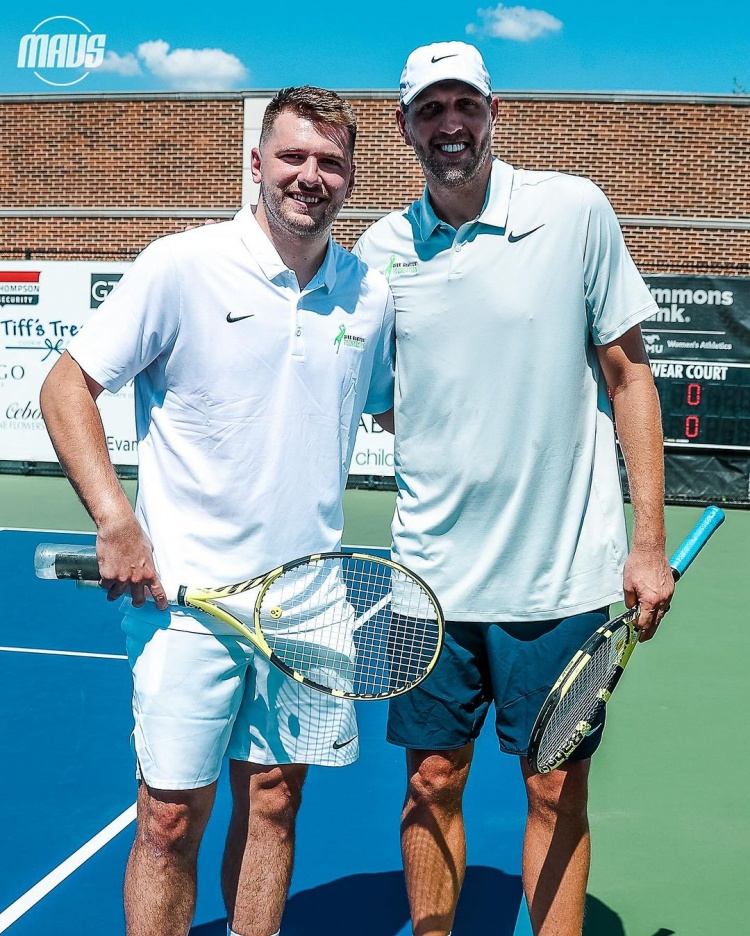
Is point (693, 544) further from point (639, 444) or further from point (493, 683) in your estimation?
point (493, 683)

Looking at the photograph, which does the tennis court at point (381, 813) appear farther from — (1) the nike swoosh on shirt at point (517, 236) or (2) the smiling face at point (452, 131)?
(2) the smiling face at point (452, 131)

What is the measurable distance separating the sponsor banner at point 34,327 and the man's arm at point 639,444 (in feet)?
38.5

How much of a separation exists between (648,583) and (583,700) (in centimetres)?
33

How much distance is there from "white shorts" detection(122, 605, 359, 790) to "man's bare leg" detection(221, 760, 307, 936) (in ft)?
0.19

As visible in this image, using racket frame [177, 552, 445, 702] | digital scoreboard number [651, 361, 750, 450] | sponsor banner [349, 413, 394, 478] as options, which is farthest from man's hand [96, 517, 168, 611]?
digital scoreboard number [651, 361, 750, 450]

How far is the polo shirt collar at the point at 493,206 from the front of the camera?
8.85 ft

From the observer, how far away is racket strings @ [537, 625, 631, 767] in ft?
8.07

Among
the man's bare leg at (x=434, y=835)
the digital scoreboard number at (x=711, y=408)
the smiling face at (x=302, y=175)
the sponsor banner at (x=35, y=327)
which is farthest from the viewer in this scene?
the sponsor banner at (x=35, y=327)

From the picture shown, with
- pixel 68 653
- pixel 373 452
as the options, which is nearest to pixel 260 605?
pixel 68 653

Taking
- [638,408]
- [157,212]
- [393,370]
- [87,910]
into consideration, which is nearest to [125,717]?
[87,910]

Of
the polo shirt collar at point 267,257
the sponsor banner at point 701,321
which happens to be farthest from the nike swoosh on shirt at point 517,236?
the sponsor banner at point 701,321

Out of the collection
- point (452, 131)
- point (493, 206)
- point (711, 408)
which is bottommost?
point (711, 408)

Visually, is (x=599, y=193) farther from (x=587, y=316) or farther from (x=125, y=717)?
(x=125, y=717)

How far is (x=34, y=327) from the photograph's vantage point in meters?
14.1
